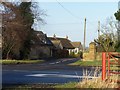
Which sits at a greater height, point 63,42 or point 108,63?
point 63,42

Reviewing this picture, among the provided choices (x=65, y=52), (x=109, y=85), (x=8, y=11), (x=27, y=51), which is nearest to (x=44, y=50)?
(x=65, y=52)

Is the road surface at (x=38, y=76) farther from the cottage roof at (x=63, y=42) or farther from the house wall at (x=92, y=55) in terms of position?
the cottage roof at (x=63, y=42)

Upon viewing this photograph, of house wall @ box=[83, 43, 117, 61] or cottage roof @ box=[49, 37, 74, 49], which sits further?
cottage roof @ box=[49, 37, 74, 49]


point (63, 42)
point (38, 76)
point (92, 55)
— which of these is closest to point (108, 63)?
point (38, 76)

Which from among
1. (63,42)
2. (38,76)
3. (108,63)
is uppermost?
(63,42)

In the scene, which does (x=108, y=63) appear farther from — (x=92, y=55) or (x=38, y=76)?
(x=92, y=55)

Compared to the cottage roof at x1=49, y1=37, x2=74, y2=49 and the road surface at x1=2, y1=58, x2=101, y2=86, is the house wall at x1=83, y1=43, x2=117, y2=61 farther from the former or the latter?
the cottage roof at x1=49, y1=37, x2=74, y2=49

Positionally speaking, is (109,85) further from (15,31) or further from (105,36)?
(105,36)

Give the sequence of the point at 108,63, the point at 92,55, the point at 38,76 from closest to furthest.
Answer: the point at 108,63
the point at 38,76
the point at 92,55

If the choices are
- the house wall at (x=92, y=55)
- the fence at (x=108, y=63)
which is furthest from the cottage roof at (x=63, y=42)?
the fence at (x=108, y=63)

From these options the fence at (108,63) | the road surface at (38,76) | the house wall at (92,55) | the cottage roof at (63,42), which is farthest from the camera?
the cottage roof at (63,42)

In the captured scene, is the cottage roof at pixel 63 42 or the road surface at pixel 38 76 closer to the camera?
the road surface at pixel 38 76

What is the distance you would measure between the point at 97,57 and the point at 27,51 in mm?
14079

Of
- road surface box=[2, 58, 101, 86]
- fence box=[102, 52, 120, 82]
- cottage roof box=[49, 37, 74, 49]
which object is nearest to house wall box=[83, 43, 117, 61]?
road surface box=[2, 58, 101, 86]
